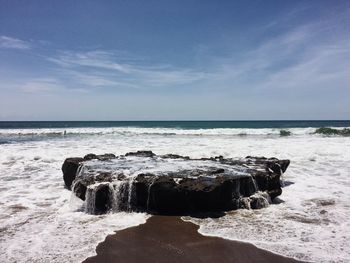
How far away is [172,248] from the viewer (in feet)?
19.4

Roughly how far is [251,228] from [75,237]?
3.47m

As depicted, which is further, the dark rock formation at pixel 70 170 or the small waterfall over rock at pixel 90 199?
the dark rock formation at pixel 70 170

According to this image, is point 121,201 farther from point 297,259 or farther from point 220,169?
point 297,259

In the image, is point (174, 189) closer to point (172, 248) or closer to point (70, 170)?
point (172, 248)

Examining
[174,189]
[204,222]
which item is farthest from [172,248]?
[174,189]

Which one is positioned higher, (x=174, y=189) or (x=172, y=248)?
(x=174, y=189)

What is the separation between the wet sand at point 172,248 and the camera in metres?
5.44

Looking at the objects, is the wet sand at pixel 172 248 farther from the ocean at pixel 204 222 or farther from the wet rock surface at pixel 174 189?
the wet rock surface at pixel 174 189

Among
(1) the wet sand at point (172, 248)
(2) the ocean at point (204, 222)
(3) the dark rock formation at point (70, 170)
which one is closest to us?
(1) the wet sand at point (172, 248)

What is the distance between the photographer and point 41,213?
321 inches

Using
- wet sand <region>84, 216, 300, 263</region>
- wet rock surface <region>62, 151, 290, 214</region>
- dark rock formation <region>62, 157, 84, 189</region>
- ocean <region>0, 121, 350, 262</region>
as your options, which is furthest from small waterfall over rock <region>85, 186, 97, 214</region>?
dark rock formation <region>62, 157, 84, 189</region>

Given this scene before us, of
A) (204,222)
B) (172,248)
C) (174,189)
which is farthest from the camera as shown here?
(174,189)

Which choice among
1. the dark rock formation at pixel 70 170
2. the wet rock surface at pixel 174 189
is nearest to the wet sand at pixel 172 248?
the wet rock surface at pixel 174 189

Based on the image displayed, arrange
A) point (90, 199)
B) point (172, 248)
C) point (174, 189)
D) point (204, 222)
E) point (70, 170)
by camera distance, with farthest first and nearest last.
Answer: point (70, 170) → point (90, 199) → point (174, 189) → point (204, 222) → point (172, 248)
